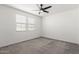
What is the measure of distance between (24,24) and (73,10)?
3.75 metres

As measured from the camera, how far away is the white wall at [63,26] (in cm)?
421

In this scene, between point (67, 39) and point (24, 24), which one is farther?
point (24, 24)

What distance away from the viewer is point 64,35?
4.96 metres

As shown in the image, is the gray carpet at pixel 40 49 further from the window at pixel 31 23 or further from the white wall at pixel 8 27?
the window at pixel 31 23

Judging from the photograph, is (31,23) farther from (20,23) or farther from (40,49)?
(40,49)

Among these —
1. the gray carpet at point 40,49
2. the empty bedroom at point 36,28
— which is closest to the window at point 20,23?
the empty bedroom at point 36,28

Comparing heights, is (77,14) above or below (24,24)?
above

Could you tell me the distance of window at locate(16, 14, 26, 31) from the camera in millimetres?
4484

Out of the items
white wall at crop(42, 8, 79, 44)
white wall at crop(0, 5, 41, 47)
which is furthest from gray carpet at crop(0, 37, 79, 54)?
white wall at crop(42, 8, 79, 44)

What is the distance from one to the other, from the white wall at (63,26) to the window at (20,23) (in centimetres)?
259

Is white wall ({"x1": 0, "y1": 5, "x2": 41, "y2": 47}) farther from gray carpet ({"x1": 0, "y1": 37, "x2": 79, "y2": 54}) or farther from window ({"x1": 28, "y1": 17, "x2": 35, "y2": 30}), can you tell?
window ({"x1": 28, "y1": 17, "x2": 35, "y2": 30})
